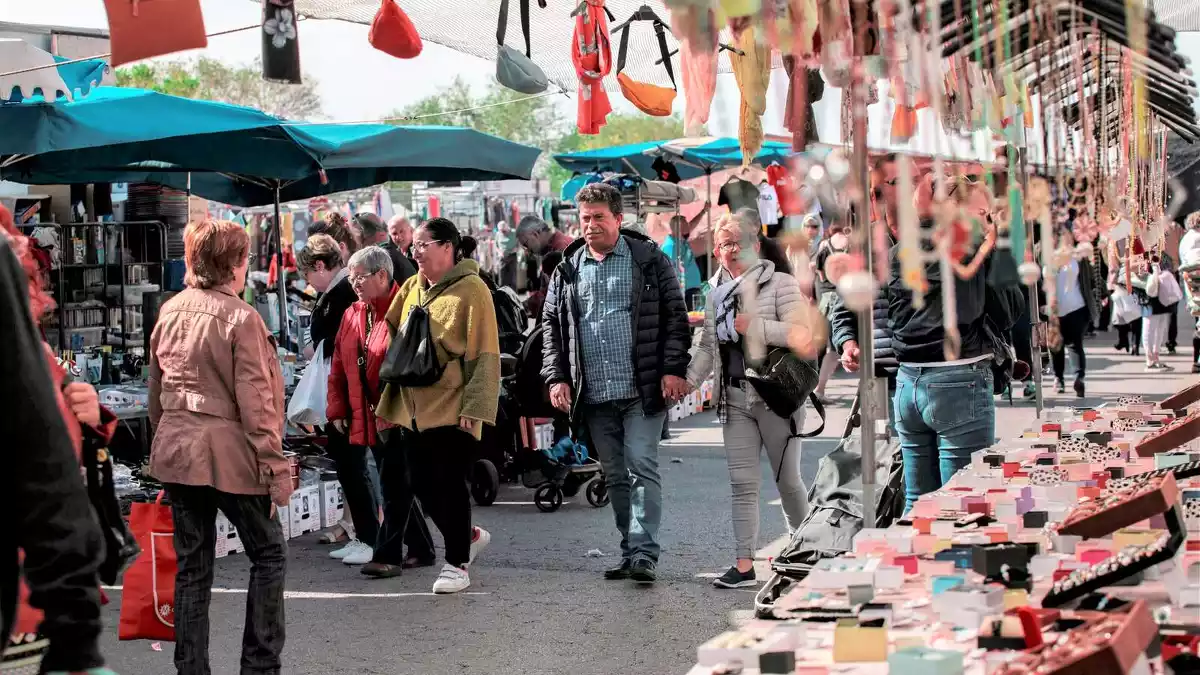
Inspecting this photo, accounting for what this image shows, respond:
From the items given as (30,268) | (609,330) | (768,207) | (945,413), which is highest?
(768,207)

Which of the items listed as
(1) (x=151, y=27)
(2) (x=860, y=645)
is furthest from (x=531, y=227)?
(2) (x=860, y=645)

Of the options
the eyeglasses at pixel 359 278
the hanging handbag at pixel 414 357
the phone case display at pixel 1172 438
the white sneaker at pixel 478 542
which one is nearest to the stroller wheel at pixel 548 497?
the white sneaker at pixel 478 542

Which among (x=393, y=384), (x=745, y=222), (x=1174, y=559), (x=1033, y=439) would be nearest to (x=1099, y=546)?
(x=1174, y=559)

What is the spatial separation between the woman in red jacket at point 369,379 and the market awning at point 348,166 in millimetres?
2438

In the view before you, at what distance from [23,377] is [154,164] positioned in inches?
402

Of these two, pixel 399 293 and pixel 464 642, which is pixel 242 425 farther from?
pixel 399 293

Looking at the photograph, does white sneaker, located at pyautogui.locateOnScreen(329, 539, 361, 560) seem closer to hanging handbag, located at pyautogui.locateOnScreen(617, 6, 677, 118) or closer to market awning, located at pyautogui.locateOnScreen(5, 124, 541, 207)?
market awning, located at pyautogui.locateOnScreen(5, 124, 541, 207)

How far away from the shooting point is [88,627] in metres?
2.10

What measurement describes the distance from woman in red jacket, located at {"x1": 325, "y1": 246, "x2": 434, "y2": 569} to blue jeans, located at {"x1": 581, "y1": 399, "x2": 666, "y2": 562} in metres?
1.02

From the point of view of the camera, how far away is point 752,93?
3.52 m

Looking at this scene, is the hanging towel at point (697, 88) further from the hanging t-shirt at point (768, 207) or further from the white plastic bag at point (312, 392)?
the hanging t-shirt at point (768, 207)

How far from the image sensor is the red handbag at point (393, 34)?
15.0ft

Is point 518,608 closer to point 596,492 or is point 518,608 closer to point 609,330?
point 609,330

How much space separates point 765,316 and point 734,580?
4.17 feet
